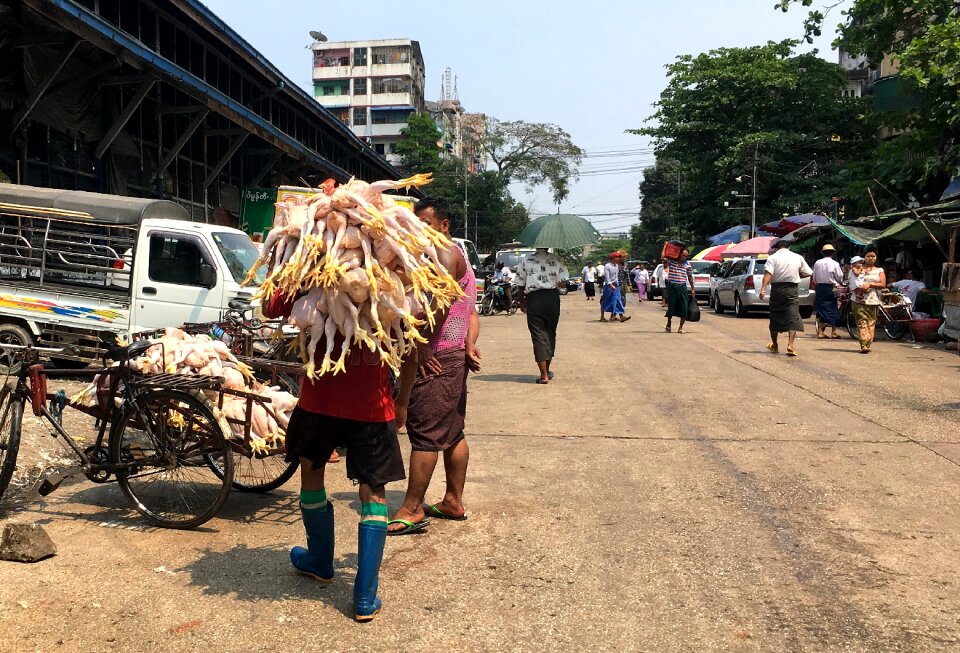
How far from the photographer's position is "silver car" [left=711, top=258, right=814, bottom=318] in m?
22.8

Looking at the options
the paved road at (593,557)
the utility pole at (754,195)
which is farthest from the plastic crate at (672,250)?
the utility pole at (754,195)

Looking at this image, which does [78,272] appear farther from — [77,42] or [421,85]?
[421,85]

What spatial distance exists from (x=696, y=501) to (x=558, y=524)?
3.17ft

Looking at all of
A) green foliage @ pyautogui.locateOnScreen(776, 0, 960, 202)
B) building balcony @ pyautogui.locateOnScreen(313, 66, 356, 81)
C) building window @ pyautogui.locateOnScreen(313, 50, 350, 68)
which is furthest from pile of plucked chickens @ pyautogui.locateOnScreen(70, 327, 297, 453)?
building window @ pyautogui.locateOnScreen(313, 50, 350, 68)

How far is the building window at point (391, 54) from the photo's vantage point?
279 ft

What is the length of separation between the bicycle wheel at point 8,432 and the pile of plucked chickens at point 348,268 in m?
2.22

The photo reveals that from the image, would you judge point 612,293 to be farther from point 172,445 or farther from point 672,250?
point 172,445

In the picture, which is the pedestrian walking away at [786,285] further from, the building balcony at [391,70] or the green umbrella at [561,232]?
the building balcony at [391,70]

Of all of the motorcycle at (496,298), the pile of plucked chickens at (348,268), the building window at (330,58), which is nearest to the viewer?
the pile of plucked chickens at (348,268)

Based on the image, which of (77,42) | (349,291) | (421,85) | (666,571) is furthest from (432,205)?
(421,85)

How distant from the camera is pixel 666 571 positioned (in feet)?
13.2

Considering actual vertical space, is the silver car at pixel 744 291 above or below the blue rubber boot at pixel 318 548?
above

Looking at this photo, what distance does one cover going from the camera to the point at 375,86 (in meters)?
85.1

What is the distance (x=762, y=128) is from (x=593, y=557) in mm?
41926
